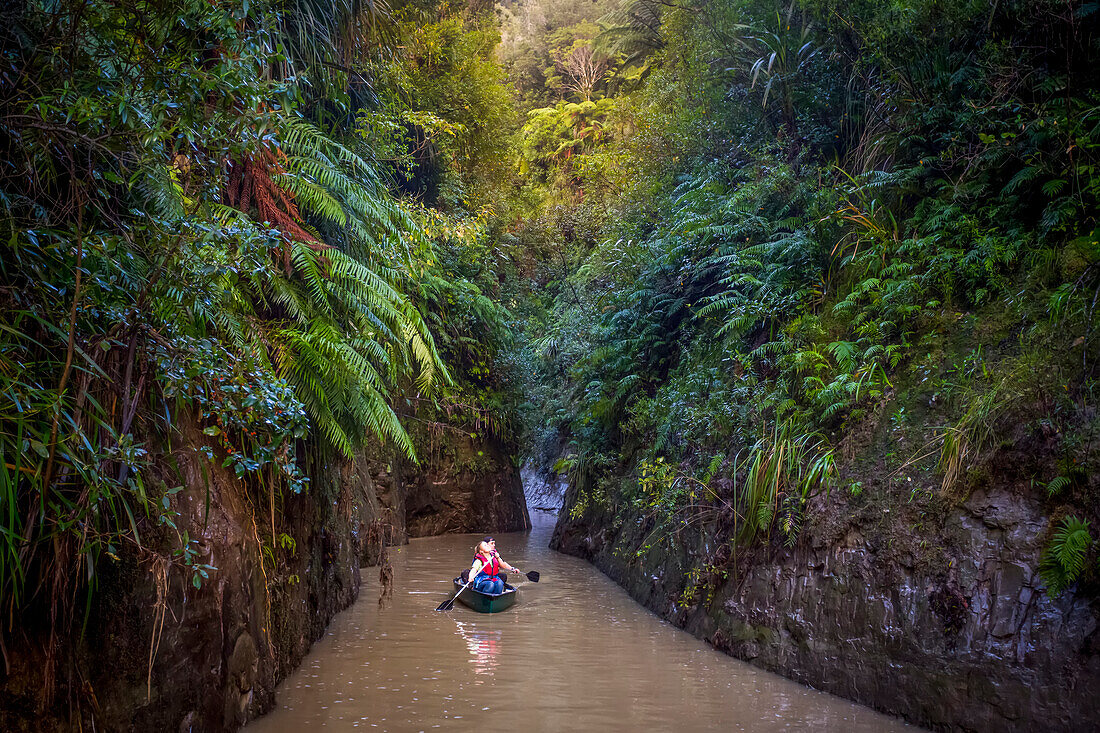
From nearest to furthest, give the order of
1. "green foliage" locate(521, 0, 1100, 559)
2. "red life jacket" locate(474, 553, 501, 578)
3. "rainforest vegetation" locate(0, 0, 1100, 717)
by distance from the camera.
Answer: "rainforest vegetation" locate(0, 0, 1100, 717)
"green foliage" locate(521, 0, 1100, 559)
"red life jacket" locate(474, 553, 501, 578)

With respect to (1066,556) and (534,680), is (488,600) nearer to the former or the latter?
(534,680)

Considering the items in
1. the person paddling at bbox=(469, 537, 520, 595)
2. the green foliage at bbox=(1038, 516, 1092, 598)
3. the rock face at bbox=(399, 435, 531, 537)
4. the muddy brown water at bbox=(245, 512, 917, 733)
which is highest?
the rock face at bbox=(399, 435, 531, 537)

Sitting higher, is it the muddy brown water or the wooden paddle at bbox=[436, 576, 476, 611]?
the wooden paddle at bbox=[436, 576, 476, 611]

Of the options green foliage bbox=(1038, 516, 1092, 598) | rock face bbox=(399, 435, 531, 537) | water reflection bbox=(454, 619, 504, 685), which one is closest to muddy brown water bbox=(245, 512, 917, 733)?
water reflection bbox=(454, 619, 504, 685)

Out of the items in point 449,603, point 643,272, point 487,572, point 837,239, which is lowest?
point 449,603

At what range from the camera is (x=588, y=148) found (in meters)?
23.7

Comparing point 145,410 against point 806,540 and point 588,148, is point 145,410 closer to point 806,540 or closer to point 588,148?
point 806,540

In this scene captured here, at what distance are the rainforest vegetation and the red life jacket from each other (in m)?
2.18

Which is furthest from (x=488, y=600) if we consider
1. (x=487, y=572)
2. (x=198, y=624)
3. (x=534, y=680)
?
(x=198, y=624)

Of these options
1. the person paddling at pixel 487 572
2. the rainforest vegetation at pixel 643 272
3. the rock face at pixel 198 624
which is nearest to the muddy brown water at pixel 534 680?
the person paddling at pixel 487 572

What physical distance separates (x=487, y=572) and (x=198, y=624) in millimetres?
6043

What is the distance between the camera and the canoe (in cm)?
974

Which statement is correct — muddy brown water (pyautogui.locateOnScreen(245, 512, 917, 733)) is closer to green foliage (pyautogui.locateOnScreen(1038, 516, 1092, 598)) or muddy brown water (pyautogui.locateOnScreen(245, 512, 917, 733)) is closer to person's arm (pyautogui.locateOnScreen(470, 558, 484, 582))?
person's arm (pyautogui.locateOnScreen(470, 558, 484, 582))

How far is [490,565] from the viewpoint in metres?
10.5
